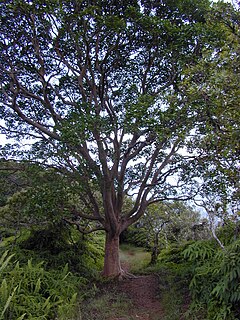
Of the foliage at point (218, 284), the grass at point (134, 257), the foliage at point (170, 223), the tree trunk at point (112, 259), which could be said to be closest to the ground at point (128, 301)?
the tree trunk at point (112, 259)

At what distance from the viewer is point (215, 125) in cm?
486

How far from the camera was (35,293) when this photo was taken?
5.29 metres

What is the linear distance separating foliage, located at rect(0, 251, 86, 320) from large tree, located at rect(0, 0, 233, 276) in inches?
74.4

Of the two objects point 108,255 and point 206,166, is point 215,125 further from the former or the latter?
point 108,255

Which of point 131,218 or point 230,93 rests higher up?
point 230,93

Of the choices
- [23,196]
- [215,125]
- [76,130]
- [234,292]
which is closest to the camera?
[234,292]

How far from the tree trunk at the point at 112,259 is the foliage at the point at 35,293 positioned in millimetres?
1321

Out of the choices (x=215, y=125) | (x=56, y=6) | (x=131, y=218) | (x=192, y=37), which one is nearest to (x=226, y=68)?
(x=215, y=125)

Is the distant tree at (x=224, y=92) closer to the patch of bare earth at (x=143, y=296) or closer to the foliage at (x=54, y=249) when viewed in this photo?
the patch of bare earth at (x=143, y=296)

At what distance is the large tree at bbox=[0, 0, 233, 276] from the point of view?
609cm

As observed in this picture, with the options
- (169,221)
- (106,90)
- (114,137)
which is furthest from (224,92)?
(169,221)

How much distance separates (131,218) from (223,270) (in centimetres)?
442

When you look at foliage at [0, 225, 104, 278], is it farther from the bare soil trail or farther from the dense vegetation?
the bare soil trail

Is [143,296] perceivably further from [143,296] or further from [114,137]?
[114,137]
